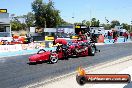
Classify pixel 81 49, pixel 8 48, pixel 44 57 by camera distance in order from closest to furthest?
pixel 44 57 → pixel 81 49 → pixel 8 48

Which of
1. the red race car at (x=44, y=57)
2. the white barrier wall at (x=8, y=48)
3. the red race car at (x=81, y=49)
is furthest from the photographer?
the white barrier wall at (x=8, y=48)

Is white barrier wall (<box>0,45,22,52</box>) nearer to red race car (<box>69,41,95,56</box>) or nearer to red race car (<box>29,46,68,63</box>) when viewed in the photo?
red race car (<box>69,41,95,56</box>)

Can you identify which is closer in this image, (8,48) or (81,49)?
(81,49)

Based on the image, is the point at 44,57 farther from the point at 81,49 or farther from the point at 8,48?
the point at 8,48

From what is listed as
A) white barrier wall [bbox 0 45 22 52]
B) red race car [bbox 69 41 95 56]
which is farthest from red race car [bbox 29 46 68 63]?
white barrier wall [bbox 0 45 22 52]

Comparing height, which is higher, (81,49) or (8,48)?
(81,49)

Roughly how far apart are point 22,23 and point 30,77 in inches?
3812

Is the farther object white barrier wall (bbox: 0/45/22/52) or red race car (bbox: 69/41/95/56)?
white barrier wall (bbox: 0/45/22/52)

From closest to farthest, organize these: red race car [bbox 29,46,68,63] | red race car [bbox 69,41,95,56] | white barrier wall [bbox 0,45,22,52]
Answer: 1. red race car [bbox 29,46,68,63]
2. red race car [bbox 69,41,95,56]
3. white barrier wall [bbox 0,45,22,52]

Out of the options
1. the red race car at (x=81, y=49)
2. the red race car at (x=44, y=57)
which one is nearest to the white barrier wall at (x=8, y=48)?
the red race car at (x=81, y=49)

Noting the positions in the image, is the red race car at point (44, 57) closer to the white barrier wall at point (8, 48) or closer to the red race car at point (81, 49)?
the red race car at point (81, 49)

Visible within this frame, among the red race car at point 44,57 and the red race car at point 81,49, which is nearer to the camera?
the red race car at point 44,57

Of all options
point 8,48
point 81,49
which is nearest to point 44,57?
point 81,49


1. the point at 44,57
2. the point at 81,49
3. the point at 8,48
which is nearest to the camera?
the point at 44,57
